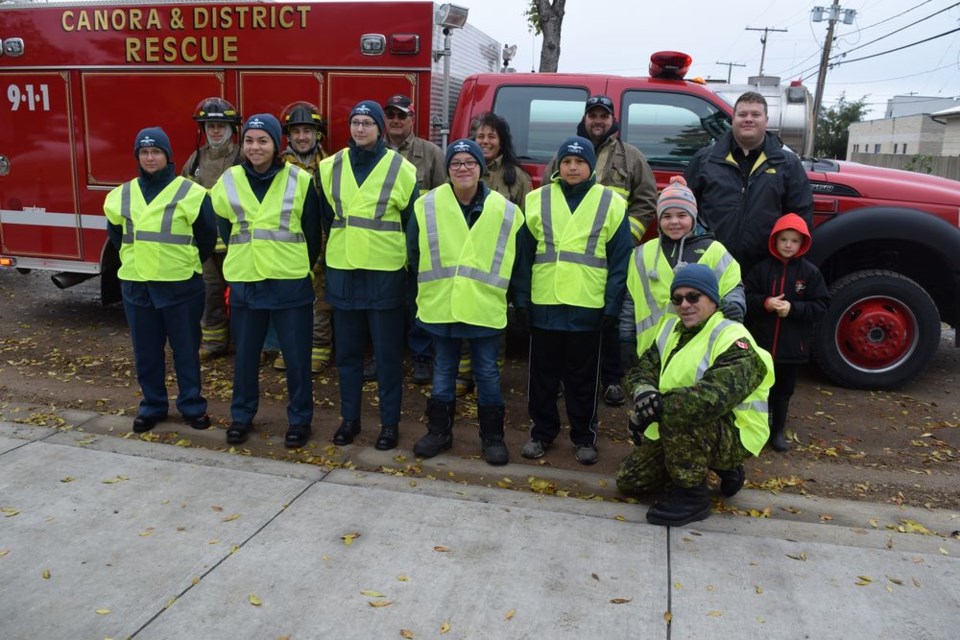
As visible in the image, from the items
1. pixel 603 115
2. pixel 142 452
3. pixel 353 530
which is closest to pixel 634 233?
pixel 603 115

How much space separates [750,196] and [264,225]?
2.75m

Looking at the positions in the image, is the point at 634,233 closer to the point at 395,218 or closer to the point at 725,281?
the point at 725,281

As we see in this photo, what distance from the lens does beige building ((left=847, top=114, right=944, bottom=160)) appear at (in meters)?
52.7

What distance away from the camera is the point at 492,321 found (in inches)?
→ 165

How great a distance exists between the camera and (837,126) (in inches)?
1997

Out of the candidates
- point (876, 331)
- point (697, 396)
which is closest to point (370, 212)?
point (697, 396)

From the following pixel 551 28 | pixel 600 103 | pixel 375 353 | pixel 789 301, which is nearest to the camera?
pixel 789 301

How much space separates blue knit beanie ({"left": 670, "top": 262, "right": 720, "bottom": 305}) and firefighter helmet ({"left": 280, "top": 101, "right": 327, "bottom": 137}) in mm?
3118

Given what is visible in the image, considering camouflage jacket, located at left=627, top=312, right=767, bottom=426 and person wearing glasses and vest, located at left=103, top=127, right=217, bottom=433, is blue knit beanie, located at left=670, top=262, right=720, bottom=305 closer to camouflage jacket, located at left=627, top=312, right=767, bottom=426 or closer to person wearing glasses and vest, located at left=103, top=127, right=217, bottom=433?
camouflage jacket, located at left=627, top=312, right=767, bottom=426

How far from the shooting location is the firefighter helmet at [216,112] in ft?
18.4

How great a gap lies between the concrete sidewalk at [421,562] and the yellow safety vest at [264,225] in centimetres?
109

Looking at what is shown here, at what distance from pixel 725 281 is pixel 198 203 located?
118 inches

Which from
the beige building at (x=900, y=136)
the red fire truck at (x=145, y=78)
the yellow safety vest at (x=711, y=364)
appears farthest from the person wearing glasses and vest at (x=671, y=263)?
the beige building at (x=900, y=136)

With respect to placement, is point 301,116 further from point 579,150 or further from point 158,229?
point 579,150
